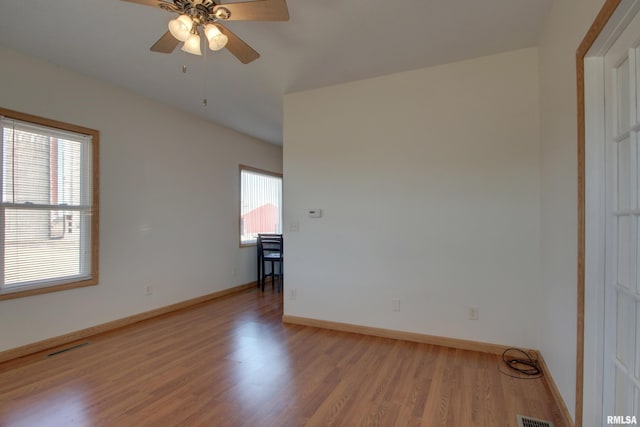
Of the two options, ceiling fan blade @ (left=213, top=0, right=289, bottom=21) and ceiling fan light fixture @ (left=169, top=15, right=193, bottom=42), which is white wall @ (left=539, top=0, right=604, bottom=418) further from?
ceiling fan light fixture @ (left=169, top=15, right=193, bottom=42)

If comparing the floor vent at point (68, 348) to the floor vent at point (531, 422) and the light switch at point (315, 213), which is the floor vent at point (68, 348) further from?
the floor vent at point (531, 422)

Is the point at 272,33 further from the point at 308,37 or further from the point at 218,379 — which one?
the point at 218,379

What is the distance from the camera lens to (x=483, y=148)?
285 cm

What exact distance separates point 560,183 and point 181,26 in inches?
96.8

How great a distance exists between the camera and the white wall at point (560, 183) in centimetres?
175

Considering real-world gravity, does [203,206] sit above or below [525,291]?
above

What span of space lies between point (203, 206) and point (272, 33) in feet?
9.40

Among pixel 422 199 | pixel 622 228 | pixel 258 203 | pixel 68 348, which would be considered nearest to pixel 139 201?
pixel 68 348

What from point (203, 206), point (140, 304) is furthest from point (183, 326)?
point (203, 206)

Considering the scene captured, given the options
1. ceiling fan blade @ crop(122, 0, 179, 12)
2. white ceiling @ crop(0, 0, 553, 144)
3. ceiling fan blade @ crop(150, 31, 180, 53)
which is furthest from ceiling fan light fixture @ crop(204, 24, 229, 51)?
white ceiling @ crop(0, 0, 553, 144)

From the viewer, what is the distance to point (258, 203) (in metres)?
5.90

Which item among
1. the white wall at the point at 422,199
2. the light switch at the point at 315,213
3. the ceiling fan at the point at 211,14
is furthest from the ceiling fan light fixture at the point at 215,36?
the light switch at the point at 315,213
